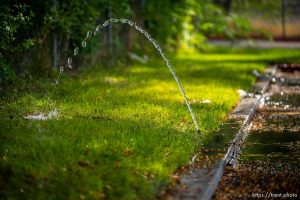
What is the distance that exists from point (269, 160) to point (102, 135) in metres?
1.89

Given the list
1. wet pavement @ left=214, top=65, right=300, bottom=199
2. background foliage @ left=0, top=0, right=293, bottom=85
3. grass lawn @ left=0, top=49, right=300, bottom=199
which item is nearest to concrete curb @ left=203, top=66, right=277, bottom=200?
wet pavement @ left=214, top=65, right=300, bottom=199

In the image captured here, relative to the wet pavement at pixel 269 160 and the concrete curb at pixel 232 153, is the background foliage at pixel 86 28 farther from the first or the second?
the wet pavement at pixel 269 160

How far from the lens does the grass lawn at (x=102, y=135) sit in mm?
5629

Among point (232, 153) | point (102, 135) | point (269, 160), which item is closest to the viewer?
point (102, 135)

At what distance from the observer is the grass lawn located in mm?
5629

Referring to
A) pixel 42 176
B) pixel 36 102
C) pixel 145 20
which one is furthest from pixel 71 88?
pixel 145 20

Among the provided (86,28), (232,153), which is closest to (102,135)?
(232,153)

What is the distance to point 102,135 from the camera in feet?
23.6

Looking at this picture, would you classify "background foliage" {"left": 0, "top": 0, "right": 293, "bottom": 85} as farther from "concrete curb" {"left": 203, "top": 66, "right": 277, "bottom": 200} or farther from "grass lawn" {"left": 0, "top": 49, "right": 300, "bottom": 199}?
"concrete curb" {"left": 203, "top": 66, "right": 277, "bottom": 200}

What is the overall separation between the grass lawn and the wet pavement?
0.54 m

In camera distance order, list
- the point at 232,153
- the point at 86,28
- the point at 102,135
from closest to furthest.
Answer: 1. the point at 102,135
2. the point at 232,153
3. the point at 86,28

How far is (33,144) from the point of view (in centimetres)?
655

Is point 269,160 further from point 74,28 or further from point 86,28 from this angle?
point 74,28

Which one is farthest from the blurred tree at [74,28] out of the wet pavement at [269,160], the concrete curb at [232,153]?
the wet pavement at [269,160]
